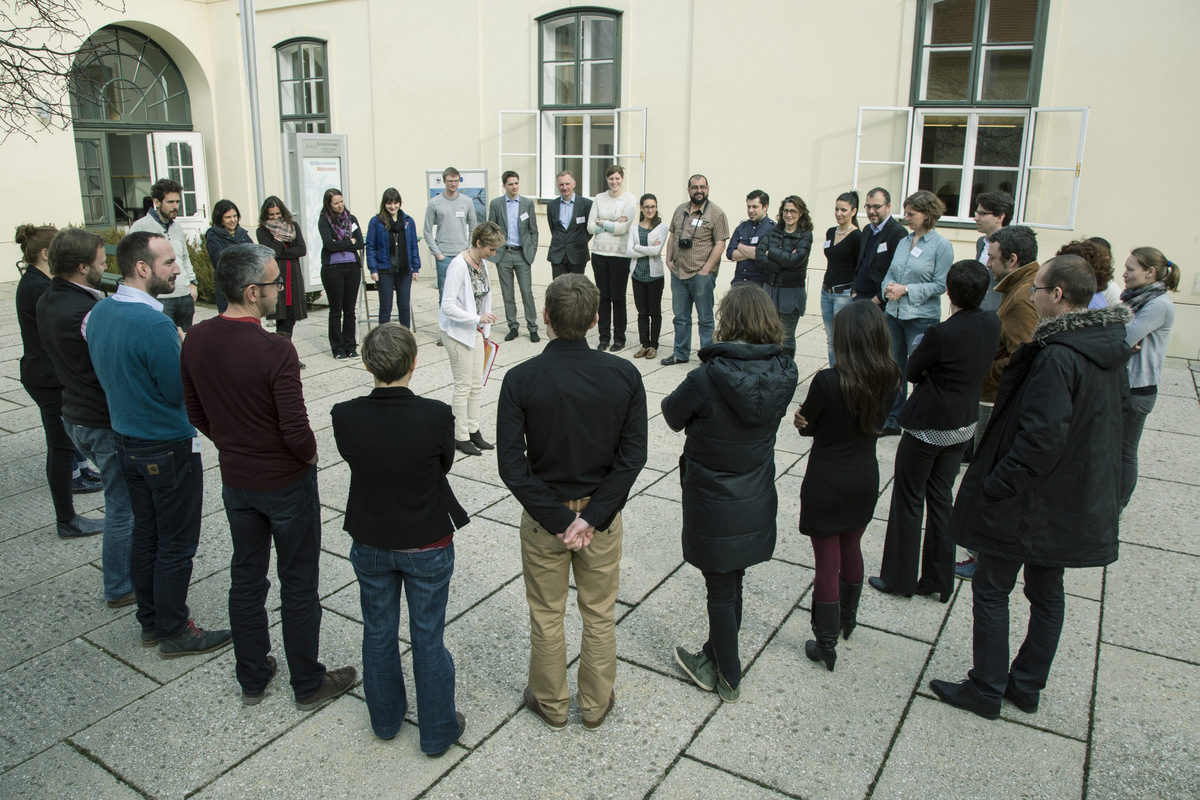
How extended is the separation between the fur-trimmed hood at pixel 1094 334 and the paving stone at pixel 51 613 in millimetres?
4277

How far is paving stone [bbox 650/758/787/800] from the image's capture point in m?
2.92

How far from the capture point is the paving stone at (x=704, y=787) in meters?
2.92

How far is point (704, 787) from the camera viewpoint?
9.70 feet

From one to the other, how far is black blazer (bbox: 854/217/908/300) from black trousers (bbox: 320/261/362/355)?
5.12 m

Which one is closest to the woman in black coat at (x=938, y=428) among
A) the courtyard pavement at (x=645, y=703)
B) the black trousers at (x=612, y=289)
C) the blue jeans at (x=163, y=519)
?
the courtyard pavement at (x=645, y=703)

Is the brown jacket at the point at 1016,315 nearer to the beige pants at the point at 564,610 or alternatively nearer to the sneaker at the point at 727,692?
the sneaker at the point at 727,692

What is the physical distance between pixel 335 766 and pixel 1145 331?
464 centimetres

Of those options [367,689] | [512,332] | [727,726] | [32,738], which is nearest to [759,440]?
[727,726]

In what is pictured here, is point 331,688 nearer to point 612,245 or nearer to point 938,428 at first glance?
point 938,428

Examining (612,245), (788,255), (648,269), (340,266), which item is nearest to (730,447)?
(788,255)

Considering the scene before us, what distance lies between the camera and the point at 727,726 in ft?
10.8

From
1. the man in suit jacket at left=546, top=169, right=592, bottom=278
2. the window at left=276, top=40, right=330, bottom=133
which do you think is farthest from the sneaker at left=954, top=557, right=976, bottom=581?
the window at left=276, top=40, right=330, bottom=133

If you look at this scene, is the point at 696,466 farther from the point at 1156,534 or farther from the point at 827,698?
the point at 1156,534

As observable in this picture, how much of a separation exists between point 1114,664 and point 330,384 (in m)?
6.63
